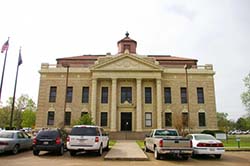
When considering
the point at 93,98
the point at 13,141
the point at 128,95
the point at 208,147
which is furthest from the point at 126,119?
the point at 208,147

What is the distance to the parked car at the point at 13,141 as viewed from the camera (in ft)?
50.5

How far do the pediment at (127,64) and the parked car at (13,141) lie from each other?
79.0 feet

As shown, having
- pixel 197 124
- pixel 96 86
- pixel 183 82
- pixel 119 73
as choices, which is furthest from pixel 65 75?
pixel 197 124

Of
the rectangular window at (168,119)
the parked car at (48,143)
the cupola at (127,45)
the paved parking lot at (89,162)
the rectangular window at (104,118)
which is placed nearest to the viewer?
the paved parking lot at (89,162)

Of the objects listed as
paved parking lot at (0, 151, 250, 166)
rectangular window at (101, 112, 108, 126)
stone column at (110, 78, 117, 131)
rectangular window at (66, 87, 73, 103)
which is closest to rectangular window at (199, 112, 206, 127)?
stone column at (110, 78, 117, 131)

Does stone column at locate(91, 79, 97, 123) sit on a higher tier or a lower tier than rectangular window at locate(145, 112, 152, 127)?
higher

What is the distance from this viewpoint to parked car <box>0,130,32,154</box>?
15.4 metres

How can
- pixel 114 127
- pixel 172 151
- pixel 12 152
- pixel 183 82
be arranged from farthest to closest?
pixel 183 82, pixel 114 127, pixel 12 152, pixel 172 151

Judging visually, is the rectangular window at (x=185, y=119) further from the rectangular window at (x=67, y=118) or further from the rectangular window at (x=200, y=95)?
the rectangular window at (x=67, y=118)

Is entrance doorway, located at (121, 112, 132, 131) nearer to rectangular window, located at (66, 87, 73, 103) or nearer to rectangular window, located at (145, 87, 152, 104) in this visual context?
rectangular window, located at (145, 87, 152, 104)

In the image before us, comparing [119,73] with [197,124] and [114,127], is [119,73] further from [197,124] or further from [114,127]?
[197,124]

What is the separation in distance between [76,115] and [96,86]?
19.2 ft

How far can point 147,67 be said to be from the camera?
4138cm

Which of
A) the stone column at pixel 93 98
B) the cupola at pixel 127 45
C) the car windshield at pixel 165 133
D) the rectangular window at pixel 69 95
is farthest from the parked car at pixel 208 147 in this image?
the cupola at pixel 127 45
